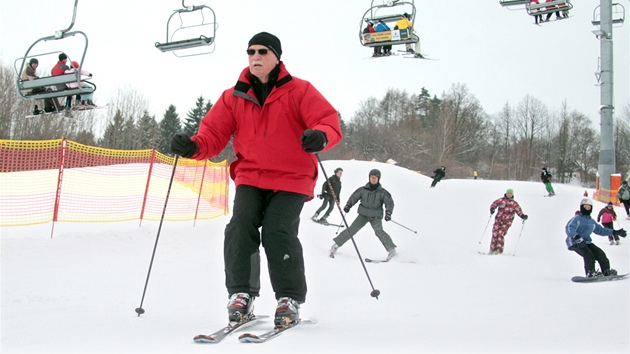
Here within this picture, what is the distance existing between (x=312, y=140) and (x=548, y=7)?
12.1m

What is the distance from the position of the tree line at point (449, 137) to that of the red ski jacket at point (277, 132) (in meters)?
53.2

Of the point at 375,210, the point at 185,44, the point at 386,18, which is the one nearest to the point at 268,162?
the point at 375,210

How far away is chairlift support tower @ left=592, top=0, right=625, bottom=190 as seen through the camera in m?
20.0

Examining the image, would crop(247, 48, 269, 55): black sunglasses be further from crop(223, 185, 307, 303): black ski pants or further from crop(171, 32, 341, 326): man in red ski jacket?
crop(223, 185, 307, 303): black ski pants

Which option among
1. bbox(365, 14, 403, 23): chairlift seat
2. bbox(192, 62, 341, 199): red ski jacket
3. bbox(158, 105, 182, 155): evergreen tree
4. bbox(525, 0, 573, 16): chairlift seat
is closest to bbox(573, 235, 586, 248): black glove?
bbox(192, 62, 341, 199): red ski jacket

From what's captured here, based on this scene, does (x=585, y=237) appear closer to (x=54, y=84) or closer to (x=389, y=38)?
(x=389, y=38)

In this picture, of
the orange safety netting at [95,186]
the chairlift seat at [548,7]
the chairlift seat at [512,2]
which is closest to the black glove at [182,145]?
the orange safety netting at [95,186]

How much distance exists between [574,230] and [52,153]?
26.0 feet

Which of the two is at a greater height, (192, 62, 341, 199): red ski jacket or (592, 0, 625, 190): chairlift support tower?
(592, 0, 625, 190): chairlift support tower

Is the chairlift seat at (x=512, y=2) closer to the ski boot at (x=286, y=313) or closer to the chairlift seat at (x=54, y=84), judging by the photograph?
the chairlift seat at (x=54, y=84)

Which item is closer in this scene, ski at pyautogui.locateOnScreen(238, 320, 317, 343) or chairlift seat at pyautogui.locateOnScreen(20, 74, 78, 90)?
ski at pyautogui.locateOnScreen(238, 320, 317, 343)

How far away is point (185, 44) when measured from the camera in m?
10.9

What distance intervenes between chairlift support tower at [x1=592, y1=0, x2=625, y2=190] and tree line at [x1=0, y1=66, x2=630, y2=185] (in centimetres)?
4041

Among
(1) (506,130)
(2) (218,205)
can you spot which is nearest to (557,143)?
(1) (506,130)
